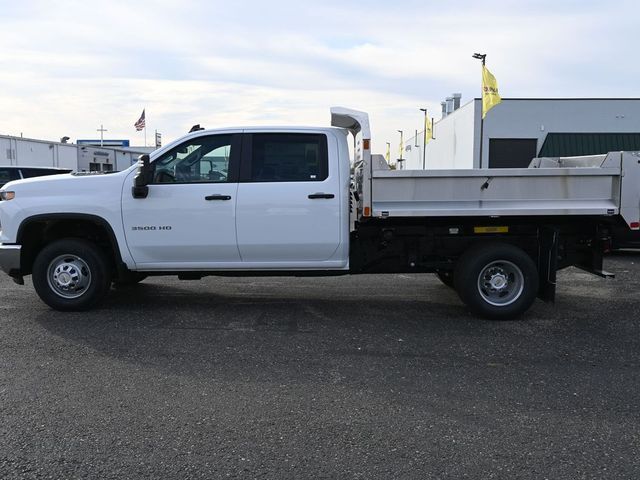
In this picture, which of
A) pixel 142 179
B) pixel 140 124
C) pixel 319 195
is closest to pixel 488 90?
pixel 319 195

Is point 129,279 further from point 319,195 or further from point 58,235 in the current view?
point 319,195

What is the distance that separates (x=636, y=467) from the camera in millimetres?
3406

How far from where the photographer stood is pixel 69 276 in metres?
6.80

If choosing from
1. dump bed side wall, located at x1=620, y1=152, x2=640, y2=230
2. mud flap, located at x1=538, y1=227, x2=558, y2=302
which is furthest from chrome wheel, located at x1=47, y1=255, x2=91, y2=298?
dump bed side wall, located at x1=620, y1=152, x2=640, y2=230

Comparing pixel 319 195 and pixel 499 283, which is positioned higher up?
pixel 319 195

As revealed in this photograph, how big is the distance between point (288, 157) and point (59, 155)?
34814mm

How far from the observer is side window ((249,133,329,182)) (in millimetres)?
6621

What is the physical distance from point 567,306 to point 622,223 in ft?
4.41

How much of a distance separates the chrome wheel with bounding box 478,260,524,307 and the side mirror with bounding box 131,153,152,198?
381 cm

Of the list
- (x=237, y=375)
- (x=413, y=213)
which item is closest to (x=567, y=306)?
(x=413, y=213)

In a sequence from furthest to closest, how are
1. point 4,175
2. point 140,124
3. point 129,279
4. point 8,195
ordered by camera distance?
point 140,124, point 4,175, point 129,279, point 8,195

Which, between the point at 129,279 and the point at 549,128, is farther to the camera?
the point at 549,128

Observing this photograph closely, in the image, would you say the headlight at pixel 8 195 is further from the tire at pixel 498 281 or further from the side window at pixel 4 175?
the side window at pixel 4 175

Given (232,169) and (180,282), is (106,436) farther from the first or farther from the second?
(180,282)
